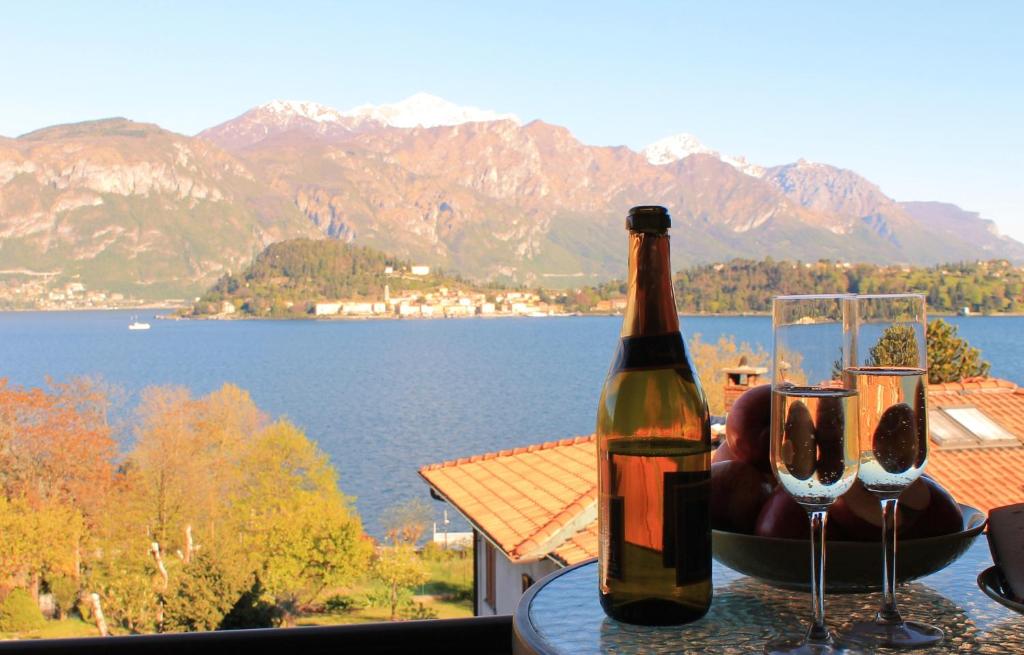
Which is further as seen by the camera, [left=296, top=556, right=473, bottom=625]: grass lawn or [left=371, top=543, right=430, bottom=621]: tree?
[left=371, top=543, right=430, bottom=621]: tree

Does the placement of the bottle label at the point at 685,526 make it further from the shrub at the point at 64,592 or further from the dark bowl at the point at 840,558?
the shrub at the point at 64,592

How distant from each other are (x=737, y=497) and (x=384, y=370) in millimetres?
59489

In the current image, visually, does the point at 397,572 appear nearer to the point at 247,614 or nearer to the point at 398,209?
the point at 247,614

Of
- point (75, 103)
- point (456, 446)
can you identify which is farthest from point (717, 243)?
point (456, 446)

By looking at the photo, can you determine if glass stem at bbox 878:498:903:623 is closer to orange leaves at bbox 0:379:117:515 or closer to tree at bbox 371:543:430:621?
tree at bbox 371:543:430:621

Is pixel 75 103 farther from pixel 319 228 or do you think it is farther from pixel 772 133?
pixel 772 133

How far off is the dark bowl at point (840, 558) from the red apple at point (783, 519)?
0.01 meters

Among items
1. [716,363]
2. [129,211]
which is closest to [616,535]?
[716,363]

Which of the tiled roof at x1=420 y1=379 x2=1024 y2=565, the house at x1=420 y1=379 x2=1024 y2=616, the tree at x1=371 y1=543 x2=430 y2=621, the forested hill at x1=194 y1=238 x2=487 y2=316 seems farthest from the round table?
the forested hill at x1=194 y1=238 x2=487 y2=316

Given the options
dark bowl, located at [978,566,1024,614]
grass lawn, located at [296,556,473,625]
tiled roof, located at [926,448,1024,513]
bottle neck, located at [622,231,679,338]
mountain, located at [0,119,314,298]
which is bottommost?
grass lawn, located at [296,556,473,625]

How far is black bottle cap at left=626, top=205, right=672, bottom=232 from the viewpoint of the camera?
2.35 feet

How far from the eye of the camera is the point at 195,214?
115 meters

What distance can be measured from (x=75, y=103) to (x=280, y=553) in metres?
141

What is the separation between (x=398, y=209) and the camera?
153250mm
